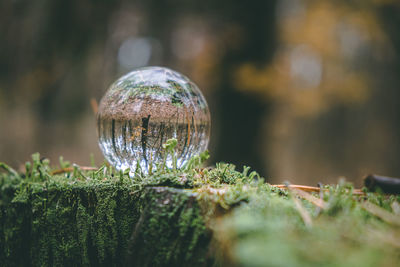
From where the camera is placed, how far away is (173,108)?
1589 millimetres

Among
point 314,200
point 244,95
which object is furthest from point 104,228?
point 244,95

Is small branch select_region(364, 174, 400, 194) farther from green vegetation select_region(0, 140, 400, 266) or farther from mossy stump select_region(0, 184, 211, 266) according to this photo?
mossy stump select_region(0, 184, 211, 266)

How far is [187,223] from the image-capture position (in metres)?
1.03

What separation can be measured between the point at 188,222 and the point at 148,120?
0.69 m

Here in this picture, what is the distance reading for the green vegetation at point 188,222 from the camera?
0.69 meters

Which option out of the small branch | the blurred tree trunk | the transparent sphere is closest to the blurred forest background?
the blurred tree trunk

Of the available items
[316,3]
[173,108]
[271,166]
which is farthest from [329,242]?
[316,3]

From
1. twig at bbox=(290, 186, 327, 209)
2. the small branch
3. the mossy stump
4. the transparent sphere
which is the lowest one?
the mossy stump

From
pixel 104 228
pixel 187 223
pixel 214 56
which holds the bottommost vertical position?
pixel 104 228

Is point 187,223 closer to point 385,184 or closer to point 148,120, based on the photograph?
point 148,120

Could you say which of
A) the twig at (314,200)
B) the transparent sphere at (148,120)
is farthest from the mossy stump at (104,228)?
the twig at (314,200)

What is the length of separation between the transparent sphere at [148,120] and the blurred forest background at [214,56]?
12.5 ft

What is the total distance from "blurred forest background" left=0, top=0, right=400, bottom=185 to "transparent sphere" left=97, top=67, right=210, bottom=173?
12.5 ft

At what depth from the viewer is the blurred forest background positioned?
18.9ft
